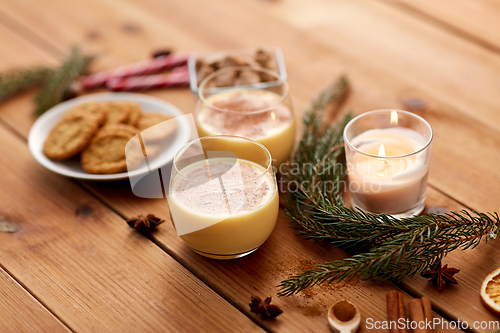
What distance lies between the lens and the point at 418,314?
97cm

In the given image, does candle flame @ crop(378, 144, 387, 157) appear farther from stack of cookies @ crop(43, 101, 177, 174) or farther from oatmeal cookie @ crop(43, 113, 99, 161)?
oatmeal cookie @ crop(43, 113, 99, 161)

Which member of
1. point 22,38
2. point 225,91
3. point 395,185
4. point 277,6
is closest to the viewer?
point 395,185

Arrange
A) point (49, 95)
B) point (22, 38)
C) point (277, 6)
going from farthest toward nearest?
point (277, 6) → point (22, 38) → point (49, 95)

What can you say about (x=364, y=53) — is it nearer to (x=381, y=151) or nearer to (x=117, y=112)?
(x=381, y=151)

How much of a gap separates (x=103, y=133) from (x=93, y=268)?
46cm

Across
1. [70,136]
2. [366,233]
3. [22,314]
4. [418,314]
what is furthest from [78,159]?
[418,314]

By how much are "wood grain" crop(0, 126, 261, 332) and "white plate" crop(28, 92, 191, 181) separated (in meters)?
0.06

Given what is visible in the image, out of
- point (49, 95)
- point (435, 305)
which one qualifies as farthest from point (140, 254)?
point (49, 95)

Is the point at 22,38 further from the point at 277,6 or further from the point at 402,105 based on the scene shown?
the point at 402,105

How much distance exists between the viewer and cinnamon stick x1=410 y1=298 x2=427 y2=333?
0.95 m

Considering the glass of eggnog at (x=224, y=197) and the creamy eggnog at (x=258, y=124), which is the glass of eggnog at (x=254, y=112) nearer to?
the creamy eggnog at (x=258, y=124)

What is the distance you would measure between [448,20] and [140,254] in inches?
67.0

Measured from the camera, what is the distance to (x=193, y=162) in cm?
117

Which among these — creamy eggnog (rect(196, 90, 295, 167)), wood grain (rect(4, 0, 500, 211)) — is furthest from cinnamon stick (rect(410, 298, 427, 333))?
creamy eggnog (rect(196, 90, 295, 167))
